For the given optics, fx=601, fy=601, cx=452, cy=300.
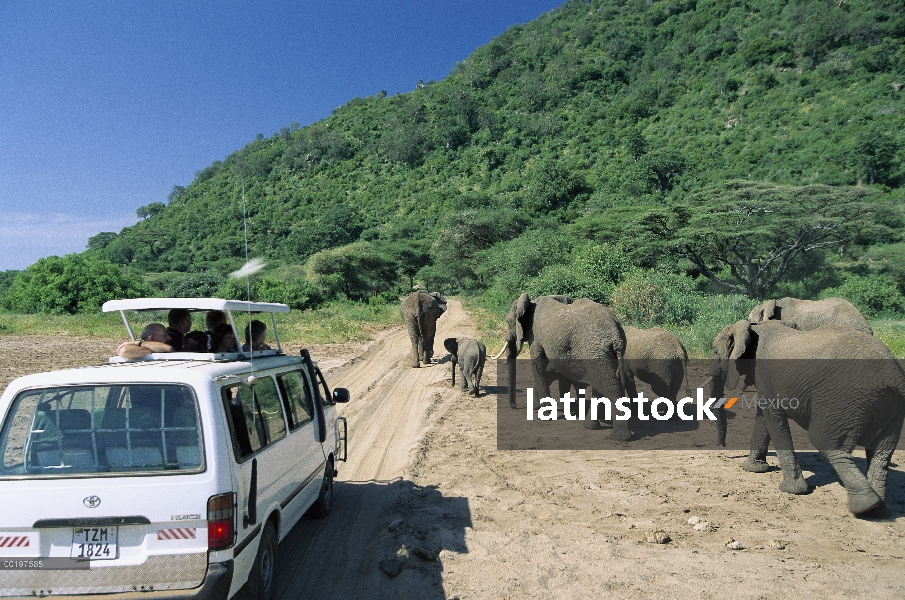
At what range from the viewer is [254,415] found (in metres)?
4.25

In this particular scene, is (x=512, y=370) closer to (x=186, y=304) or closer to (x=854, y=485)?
(x=854, y=485)

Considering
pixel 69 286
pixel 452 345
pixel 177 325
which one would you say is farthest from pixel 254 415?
pixel 69 286

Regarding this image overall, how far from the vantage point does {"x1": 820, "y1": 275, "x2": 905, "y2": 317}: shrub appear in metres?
26.6

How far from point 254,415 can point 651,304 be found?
673 inches

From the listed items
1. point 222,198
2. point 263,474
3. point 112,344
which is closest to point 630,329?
point 263,474

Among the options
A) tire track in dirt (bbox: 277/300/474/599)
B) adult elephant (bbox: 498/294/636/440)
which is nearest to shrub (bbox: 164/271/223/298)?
tire track in dirt (bbox: 277/300/474/599)

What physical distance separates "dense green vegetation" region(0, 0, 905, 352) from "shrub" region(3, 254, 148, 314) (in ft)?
1.43

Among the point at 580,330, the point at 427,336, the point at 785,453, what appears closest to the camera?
the point at 785,453

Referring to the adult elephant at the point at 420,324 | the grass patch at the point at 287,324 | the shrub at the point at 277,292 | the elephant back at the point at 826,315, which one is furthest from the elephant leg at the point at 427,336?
the shrub at the point at 277,292

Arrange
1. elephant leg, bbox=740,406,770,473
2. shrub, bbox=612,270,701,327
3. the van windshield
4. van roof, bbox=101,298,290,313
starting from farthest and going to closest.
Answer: shrub, bbox=612,270,701,327, elephant leg, bbox=740,406,770,473, van roof, bbox=101,298,290,313, the van windshield

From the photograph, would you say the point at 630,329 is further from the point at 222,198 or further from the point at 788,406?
the point at 222,198

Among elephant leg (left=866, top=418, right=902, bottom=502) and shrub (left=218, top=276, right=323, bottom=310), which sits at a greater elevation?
shrub (left=218, top=276, right=323, bottom=310)

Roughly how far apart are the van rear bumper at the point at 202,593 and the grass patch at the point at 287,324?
62.0 ft

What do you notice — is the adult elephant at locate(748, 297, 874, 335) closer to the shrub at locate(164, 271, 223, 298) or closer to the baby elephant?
the baby elephant
